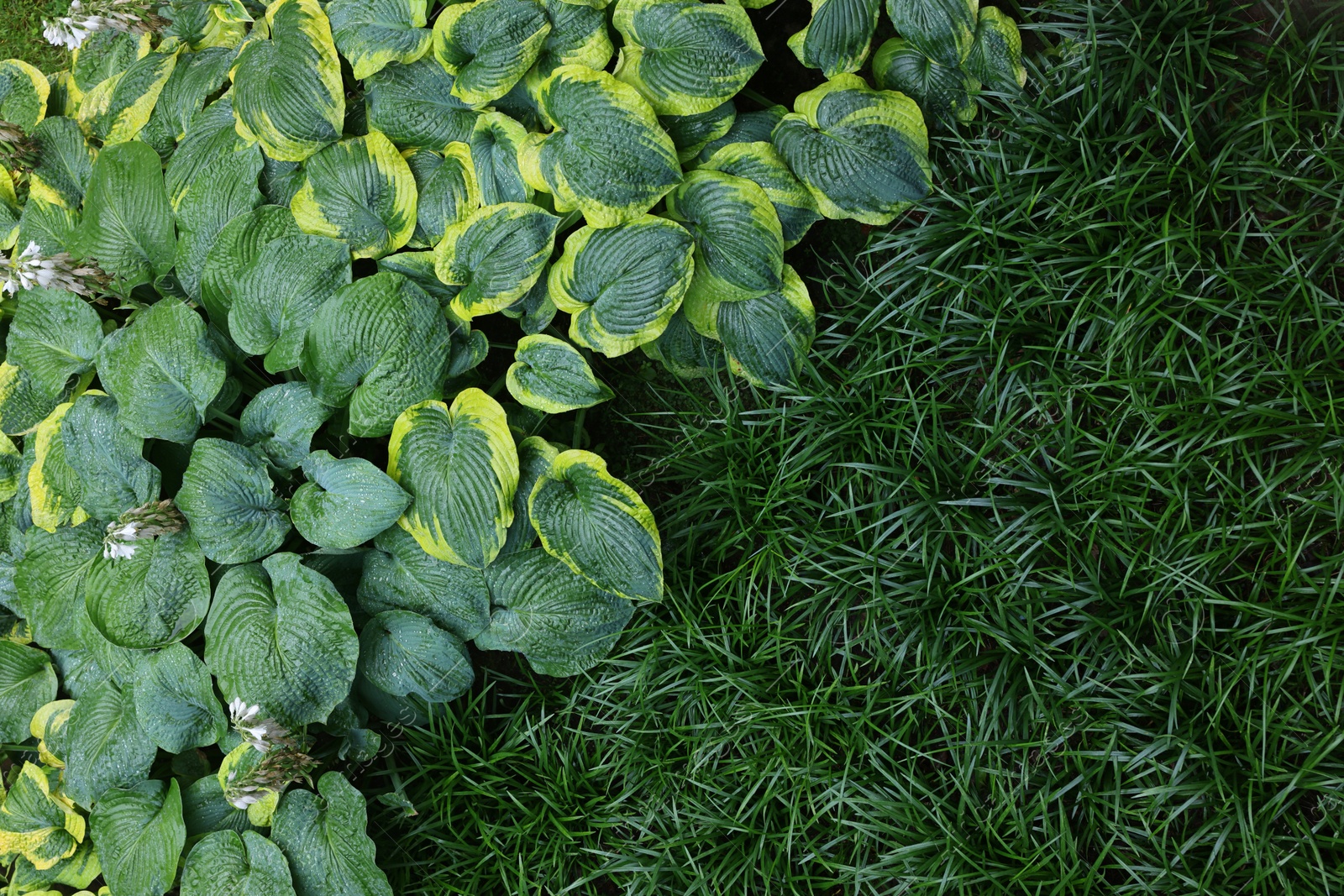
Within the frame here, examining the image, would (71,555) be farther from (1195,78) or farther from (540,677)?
(1195,78)

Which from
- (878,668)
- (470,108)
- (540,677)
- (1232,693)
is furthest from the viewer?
(540,677)

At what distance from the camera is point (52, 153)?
2488mm

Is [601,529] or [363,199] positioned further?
[363,199]

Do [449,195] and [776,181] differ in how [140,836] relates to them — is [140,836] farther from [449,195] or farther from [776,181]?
[776,181]

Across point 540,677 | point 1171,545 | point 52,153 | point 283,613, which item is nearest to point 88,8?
point 52,153

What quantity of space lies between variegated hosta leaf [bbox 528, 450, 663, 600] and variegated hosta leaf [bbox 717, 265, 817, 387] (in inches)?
15.4

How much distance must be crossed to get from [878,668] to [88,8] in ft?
8.40

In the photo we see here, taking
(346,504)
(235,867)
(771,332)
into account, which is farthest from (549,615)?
(235,867)

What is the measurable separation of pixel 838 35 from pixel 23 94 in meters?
2.37

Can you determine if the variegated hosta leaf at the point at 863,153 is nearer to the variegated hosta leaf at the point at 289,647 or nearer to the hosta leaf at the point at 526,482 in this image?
the hosta leaf at the point at 526,482

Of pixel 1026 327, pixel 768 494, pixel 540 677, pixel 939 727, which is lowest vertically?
pixel 540 677

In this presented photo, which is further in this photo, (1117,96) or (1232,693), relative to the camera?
(1117,96)

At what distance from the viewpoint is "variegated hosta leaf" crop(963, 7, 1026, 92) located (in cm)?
183

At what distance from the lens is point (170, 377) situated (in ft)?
6.60
